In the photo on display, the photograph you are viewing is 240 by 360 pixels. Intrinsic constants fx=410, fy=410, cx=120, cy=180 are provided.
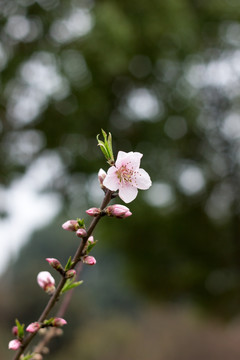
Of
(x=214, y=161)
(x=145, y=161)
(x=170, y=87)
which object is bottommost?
(x=214, y=161)

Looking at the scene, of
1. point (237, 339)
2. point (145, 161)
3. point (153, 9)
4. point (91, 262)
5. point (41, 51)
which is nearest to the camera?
point (91, 262)

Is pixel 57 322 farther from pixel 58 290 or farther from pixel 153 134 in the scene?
pixel 153 134

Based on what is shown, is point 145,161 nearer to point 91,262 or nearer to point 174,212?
point 174,212

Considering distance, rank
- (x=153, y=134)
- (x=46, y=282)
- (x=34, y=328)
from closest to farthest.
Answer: (x=34, y=328) < (x=46, y=282) < (x=153, y=134)

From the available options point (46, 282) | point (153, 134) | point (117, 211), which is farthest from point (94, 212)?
point (153, 134)

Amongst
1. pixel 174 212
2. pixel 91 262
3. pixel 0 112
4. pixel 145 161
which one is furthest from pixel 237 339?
pixel 91 262

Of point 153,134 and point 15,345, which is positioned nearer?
point 15,345

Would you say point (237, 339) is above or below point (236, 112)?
below

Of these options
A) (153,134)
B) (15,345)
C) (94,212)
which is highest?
(94,212)
